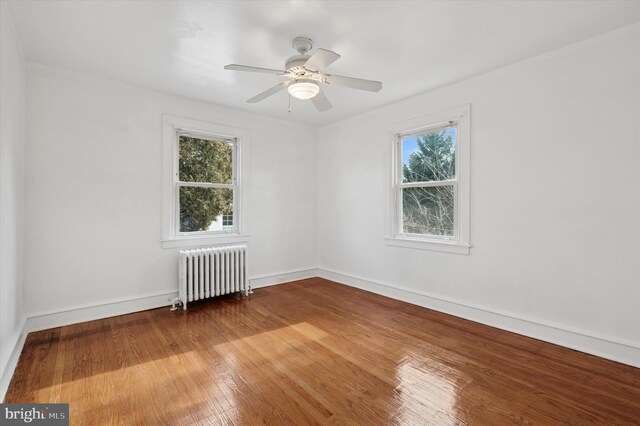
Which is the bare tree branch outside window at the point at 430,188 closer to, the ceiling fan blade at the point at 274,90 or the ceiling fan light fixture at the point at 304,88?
the ceiling fan light fixture at the point at 304,88

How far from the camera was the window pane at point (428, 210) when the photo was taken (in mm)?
3664

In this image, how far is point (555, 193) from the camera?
2.76 meters

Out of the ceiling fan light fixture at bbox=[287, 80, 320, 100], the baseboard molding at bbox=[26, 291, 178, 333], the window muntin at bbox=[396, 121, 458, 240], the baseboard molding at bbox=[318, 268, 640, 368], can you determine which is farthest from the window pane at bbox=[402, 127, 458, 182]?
the baseboard molding at bbox=[26, 291, 178, 333]

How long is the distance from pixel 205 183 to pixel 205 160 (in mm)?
321

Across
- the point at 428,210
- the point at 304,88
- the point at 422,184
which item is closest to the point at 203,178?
the point at 304,88

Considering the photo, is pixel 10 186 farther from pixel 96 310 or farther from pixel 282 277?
pixel 282 277

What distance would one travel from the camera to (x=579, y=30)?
2430 millimetres

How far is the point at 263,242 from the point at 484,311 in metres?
3.05

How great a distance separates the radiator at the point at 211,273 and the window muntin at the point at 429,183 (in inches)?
88.4

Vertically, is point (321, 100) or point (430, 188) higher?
point (321, 100)

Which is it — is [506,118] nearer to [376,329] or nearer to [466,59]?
[466,59]

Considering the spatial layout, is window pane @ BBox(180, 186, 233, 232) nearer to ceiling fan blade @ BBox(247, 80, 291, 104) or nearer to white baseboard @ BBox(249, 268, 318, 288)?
white baseboard @ BBox(249, 268, 318, 288)

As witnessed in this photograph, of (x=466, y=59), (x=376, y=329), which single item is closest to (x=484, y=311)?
(x=376, y=329)

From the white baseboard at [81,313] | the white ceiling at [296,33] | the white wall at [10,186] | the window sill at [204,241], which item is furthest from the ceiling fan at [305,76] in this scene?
the white baseboard at [81,313]
